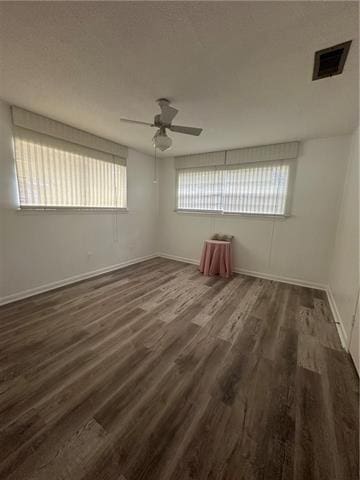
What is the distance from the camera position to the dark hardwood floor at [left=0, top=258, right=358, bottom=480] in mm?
1003

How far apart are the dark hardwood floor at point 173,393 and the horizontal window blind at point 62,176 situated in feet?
4.96

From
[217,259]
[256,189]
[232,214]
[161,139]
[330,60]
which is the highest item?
[330,60]

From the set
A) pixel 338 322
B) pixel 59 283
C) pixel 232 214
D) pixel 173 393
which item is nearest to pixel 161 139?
pixel 232 214

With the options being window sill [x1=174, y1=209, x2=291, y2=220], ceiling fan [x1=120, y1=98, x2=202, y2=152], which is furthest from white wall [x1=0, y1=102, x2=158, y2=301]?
ceiling fan [x1=120, y1=98, x2=202, y2=152]

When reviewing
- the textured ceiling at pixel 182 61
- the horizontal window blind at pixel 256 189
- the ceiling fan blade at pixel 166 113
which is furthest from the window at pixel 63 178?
the horizontal window blind at pixel 256 189

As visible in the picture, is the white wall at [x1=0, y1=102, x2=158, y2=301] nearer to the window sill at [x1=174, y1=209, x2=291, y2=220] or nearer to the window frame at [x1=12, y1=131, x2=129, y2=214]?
the window frame at [x1=12, y1=131, x2=129, y2=214]

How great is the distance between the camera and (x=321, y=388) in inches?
57.7

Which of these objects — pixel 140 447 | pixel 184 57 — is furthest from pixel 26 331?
pixel 184 57

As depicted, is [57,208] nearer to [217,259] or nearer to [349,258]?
[217,259]

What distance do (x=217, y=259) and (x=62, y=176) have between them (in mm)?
2971

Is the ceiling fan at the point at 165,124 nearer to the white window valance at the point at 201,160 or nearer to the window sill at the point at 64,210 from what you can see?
the window sill at the point at 64,210

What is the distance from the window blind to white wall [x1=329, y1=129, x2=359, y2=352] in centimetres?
368

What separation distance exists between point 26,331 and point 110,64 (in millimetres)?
2617

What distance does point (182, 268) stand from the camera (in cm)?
414
